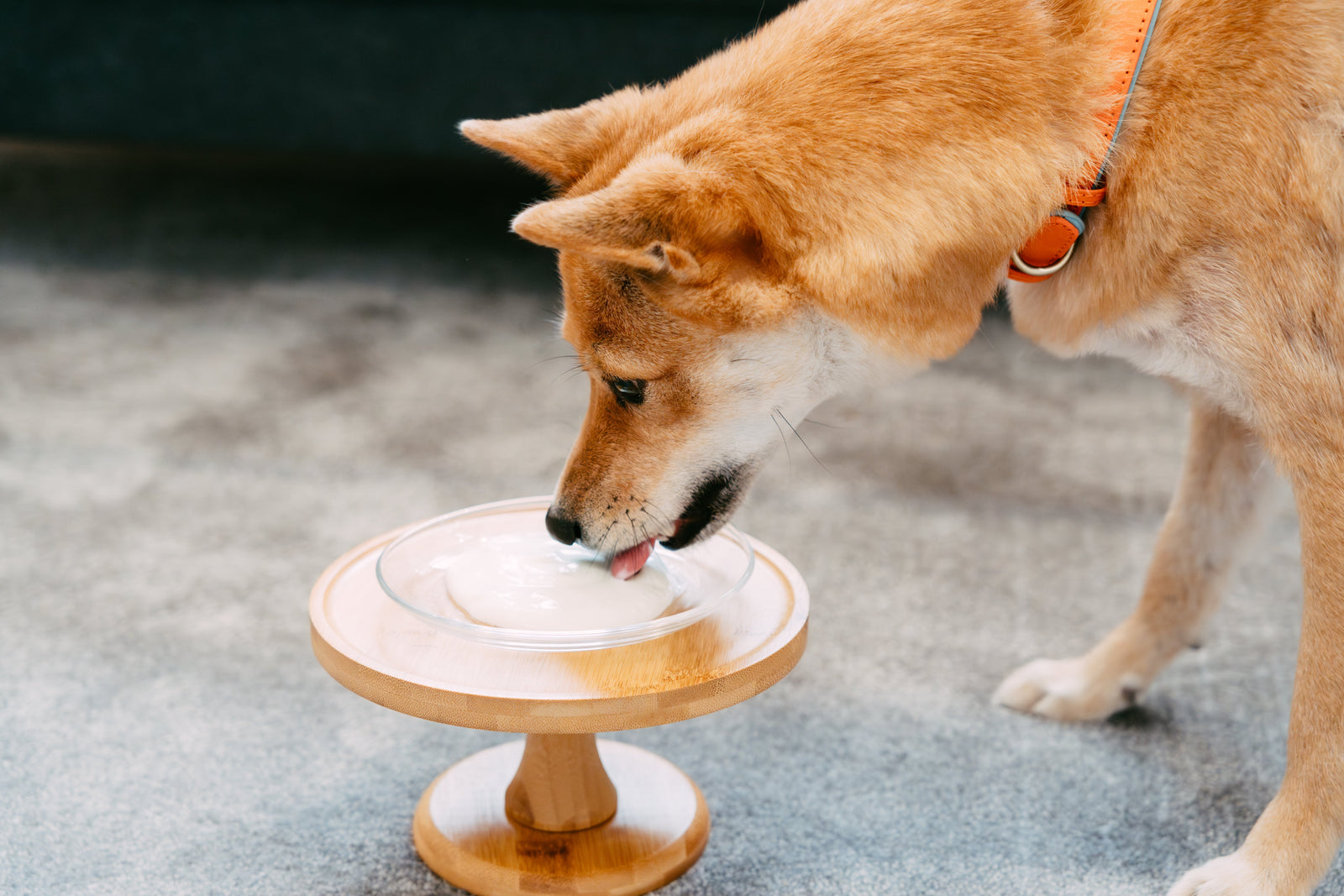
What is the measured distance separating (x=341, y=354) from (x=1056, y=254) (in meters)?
2.03

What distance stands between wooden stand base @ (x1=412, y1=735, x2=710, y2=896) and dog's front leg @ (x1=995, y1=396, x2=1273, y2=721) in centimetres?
55

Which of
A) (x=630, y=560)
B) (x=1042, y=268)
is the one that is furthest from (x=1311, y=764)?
(x=630, y=560)

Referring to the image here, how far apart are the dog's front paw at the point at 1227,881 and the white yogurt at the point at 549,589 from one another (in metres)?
0.61

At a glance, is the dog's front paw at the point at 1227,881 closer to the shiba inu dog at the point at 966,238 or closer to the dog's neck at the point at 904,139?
the shiba inu dog at the point at 966,238

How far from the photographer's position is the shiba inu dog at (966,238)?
1110mm

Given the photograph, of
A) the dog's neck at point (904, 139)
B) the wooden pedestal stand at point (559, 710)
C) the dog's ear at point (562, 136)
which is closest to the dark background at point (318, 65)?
the dog's ear at point (562, 136)

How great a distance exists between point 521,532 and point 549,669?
1.05 ft

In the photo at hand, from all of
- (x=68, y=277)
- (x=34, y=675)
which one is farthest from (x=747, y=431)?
(x=68, y=277)

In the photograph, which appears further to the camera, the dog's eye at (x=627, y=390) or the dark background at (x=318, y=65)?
the dark background at (x=318, y=65)

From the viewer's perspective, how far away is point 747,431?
123cm

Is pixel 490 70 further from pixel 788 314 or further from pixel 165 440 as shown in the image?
pixel 788 314

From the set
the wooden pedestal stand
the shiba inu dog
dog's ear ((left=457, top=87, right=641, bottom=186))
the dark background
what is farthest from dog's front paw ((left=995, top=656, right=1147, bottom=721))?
the dark background

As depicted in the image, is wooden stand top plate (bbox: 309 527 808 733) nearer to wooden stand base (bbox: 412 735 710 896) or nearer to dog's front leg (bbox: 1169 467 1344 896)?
wooden stand base (bbox: 412 735 710 896)

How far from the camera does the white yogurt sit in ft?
3.72
